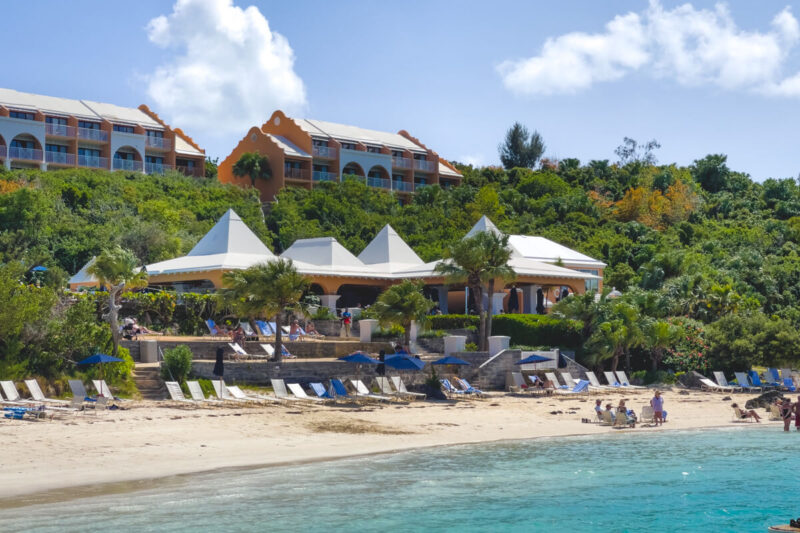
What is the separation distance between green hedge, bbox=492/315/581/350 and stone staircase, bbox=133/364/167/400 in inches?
515

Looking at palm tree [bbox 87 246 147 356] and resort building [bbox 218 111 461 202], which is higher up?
resort building [bbox 218 111 461 202]

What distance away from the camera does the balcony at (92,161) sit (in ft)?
196

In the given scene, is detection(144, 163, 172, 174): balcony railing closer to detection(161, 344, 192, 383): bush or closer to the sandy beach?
detection(161, 344, 192, 383): bush

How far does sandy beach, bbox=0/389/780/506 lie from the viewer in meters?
15.8

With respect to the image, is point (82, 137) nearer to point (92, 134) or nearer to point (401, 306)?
point (92, 134)

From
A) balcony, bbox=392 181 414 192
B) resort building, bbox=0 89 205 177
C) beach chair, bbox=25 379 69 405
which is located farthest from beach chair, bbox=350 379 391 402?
balcony, bbox=392 181 414 192

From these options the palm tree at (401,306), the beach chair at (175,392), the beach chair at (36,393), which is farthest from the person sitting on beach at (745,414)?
the beach chair at (36,393)

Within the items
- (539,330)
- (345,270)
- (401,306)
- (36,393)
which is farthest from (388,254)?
(36,393)

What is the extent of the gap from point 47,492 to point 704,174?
2752 inches

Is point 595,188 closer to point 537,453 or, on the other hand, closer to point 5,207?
point 5,207

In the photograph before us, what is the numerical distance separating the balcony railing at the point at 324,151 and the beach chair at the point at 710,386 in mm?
40689

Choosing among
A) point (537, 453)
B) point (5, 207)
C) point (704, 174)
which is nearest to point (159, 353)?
point (537, 453)

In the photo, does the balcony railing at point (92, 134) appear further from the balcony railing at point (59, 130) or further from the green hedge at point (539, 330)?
the green hedge at point (539, 330)

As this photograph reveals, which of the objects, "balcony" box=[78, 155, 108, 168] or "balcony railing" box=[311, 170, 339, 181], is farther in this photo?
"balcony railing" box=[311, 170, 339, 181]
